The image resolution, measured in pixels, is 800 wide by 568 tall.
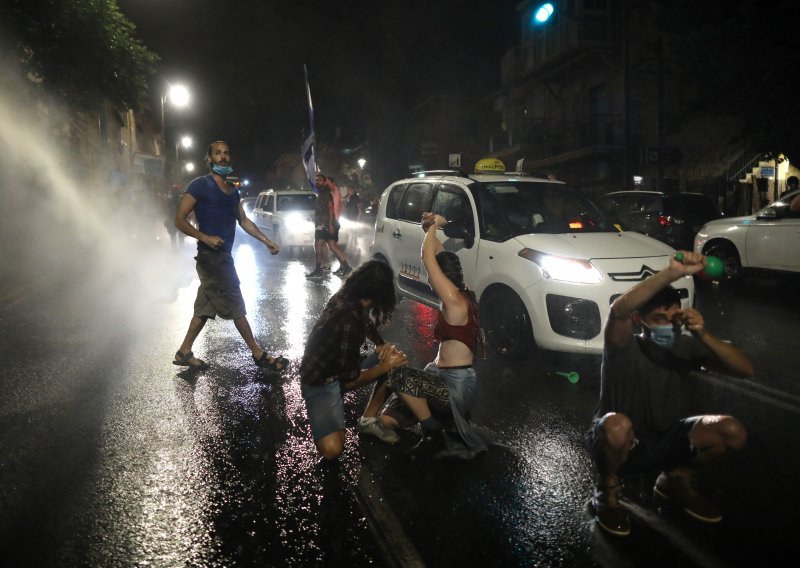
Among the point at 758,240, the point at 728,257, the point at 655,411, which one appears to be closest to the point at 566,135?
the point at 728,257

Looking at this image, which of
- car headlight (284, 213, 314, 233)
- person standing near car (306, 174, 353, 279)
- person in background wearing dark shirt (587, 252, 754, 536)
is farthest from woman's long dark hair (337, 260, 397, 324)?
car headlight (284, 213, 314, 233)

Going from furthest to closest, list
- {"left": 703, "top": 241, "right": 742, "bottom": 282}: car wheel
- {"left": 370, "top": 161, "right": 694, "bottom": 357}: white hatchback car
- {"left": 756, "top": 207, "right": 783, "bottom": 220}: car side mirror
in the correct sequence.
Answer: {"left": 703, "top": 241, "right": 742, "bottom": 282}: car wheel
{"left": 756, "top": 207, "right": 783, "bottom": 220}: car side mirror
{"left": 370, "top": 161, "right": 694, "bottom": 357}: white hatchback car

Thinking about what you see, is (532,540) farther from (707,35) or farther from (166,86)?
(166,86)

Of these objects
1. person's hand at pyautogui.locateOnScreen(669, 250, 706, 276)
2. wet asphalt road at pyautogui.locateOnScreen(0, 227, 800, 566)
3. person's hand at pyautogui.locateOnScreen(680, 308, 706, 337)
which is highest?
person's hand at pyautogui.locateOnScreen(669, 250, 706, 276)

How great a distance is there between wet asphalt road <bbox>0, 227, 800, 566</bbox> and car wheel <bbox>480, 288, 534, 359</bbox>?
0.17m

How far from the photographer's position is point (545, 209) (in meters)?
7.45

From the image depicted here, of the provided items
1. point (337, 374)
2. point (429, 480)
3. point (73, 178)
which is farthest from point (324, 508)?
point (73, 178)

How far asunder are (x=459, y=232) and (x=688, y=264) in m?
4.02

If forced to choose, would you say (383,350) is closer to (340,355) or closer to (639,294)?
(340,355)

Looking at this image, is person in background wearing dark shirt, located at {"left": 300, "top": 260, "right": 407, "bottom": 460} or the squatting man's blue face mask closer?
the squatting man's blue face mask

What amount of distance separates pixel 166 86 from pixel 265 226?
17.4 meters

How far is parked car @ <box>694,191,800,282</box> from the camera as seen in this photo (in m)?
10.5

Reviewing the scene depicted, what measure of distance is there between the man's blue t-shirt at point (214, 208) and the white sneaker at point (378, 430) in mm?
2537

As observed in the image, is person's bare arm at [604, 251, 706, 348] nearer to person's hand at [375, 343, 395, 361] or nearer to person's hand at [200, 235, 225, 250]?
person's hand at [375, 343, 395, 361]
